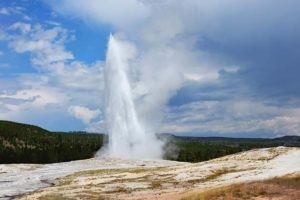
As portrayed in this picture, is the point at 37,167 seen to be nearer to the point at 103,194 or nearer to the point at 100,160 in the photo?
the point at 100,160

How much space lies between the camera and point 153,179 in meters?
66.4

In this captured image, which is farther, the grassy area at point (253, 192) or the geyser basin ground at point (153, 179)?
the geyser basin ground at point (153, 179)

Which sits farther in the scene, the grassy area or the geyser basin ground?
the geyser basin ground

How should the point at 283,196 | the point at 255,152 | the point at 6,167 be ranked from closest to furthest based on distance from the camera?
the point at 283,196
the point at 255,152
the point at 6,167

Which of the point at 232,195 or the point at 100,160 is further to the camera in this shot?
the point at 100,160

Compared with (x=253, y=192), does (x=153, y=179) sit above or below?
above

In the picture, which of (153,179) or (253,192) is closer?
(253,192)

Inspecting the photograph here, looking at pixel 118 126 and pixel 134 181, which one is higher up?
pixel 118 126

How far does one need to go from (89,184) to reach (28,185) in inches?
455

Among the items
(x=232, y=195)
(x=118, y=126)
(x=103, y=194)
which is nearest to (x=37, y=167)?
(x=118, y=126)

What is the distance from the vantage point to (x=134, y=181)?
64.5 meters

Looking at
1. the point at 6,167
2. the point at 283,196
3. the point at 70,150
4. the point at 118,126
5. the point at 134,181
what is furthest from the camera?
the point at 70,150

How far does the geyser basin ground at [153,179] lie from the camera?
173ft

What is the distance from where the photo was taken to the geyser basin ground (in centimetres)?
5269
